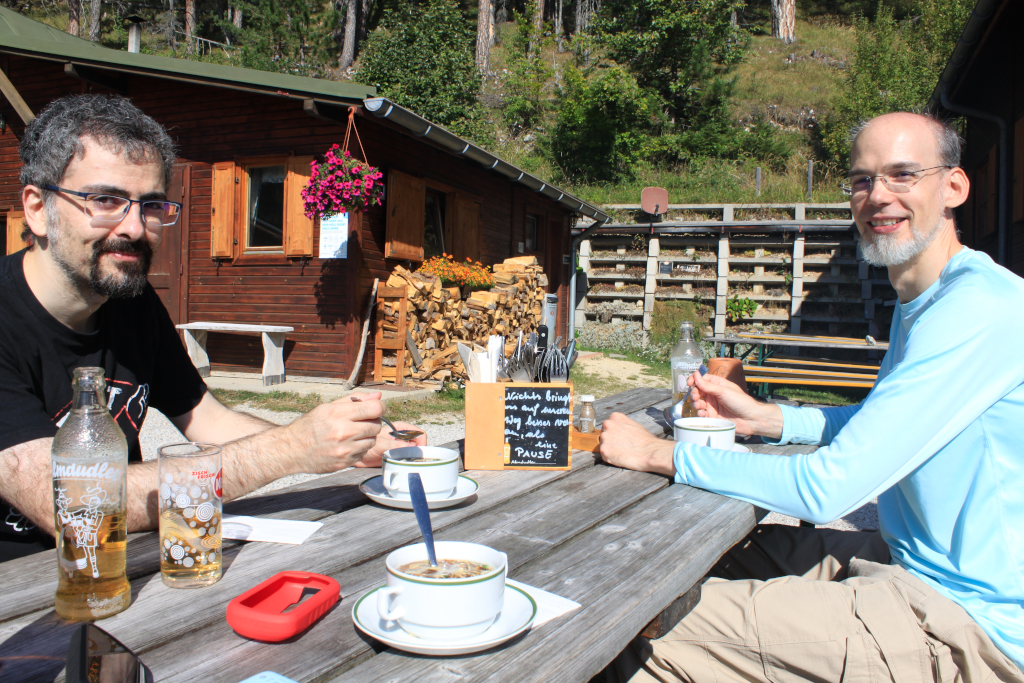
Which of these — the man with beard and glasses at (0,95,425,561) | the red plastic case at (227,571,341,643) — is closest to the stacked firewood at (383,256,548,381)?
the man with beard and glasses at (0,95,425,561)

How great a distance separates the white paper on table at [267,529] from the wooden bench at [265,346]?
699cm

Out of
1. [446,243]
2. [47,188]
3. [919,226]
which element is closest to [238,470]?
[47,188]

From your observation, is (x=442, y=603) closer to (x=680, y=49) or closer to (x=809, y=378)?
(x=809, y=378)

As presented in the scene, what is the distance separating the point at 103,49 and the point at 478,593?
1033cm

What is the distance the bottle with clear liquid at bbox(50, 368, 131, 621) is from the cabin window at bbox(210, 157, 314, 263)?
7.79 meters

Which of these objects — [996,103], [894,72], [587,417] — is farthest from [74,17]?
[587,417]

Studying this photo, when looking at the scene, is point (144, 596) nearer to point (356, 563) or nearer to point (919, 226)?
point (356, 563)

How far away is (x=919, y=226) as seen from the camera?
1754 millimetres

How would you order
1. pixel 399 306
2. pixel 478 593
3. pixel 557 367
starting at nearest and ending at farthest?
1. pixel 478 593
2. pixel 557 367
3. pixel 399 306

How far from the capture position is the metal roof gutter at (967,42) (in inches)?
265

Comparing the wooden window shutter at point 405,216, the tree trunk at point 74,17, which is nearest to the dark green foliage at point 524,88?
the wooden window shutter at point 405,216

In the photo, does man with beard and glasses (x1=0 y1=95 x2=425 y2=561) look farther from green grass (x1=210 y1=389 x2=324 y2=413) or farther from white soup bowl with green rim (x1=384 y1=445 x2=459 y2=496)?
green grass (x1=210 y1=389 x2=324 y2=413)

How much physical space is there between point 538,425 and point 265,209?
315 inches

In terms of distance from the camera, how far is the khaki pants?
4.12ft
